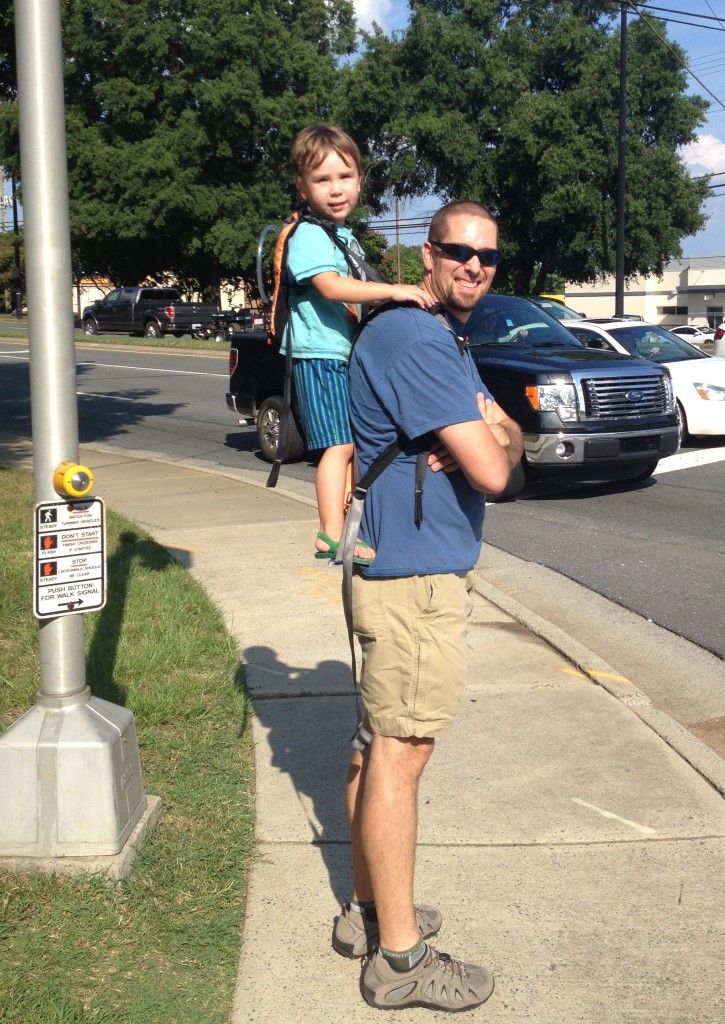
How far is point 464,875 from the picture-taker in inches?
144

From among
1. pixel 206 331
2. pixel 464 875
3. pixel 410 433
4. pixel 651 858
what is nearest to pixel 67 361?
pixel 410 433

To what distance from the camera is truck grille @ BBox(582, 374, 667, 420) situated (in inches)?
406

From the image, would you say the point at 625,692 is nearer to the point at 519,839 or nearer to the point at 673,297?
the point at 519,839

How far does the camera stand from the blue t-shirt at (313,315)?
4.07 meters

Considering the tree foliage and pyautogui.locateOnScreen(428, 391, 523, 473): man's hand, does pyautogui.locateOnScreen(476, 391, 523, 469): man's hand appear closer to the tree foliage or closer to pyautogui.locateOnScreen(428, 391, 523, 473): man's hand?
pyautogui.locateOnScreen(428, 391, 523, 473): man's hand

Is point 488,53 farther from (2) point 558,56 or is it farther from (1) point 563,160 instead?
(1) point 563,160

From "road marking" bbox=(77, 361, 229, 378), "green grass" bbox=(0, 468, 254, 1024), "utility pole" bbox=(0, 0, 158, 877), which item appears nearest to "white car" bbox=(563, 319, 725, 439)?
"green grass" bbox=(0, 468, 254, 1024)

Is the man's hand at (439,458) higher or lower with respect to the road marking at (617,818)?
higher

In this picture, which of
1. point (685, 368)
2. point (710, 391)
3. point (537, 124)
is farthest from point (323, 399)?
point (537, 124)

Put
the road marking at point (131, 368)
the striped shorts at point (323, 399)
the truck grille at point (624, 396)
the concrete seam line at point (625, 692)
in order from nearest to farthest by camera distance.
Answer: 1. the striped shorts at point (323, 399)
2. the concrete seam line at point (625, 692)
3. the truck grille at point (624, 396)
4. the road marking at point (131, 368)

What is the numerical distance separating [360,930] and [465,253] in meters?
1.85

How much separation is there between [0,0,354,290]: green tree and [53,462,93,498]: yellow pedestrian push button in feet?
139

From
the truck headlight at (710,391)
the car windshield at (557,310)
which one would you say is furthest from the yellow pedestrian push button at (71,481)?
the truck headlight at (710,391)

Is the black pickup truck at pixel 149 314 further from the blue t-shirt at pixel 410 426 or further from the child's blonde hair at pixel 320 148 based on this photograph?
the blue t-shirt at pixel 410 426
